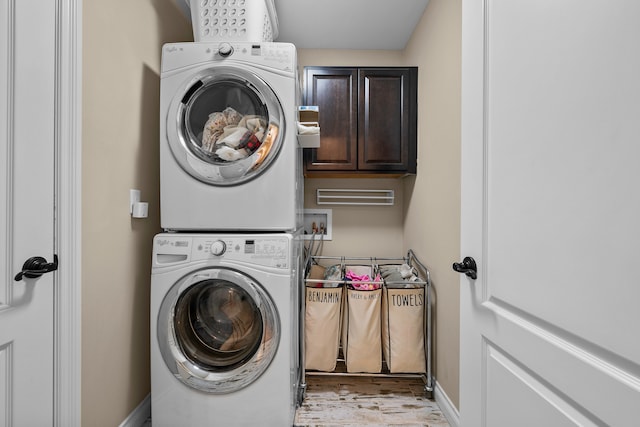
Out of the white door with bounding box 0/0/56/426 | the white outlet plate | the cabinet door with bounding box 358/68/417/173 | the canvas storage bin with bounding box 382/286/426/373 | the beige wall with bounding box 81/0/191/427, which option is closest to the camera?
the white door with bounding box 0/0/56/426

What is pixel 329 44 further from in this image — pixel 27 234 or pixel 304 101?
pixel 27 234

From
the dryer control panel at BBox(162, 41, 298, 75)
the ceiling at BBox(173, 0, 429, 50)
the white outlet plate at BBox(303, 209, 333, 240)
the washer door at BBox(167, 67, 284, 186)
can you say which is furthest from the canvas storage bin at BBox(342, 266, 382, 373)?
the ceiling at BBox(173, 0, 429, 50)

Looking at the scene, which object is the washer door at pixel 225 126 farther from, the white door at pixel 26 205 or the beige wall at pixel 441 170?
the beige wall at pixel 441 170

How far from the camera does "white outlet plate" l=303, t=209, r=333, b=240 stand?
9.13 feet

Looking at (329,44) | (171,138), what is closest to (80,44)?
(171,138)

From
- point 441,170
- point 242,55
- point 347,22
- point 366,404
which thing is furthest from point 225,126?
Result: point 366,404

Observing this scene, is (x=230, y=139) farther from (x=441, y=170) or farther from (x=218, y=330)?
(x=441, y=170)

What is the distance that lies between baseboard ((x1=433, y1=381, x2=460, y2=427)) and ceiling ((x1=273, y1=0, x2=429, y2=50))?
237 cm

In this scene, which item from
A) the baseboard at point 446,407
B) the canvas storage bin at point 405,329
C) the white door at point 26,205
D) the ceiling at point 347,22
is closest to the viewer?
the white door at point 26,205

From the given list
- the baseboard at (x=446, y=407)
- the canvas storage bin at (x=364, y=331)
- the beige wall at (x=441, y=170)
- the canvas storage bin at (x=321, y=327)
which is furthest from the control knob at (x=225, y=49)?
the baseboard at (x=446, y=407)

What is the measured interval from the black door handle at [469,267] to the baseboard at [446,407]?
1.08 m

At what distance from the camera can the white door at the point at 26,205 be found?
94 cm

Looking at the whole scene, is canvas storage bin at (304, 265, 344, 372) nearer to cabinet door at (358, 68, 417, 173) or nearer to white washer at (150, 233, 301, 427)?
white washer at (150, 233, 301, 427)

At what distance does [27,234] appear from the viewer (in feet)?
3.30
